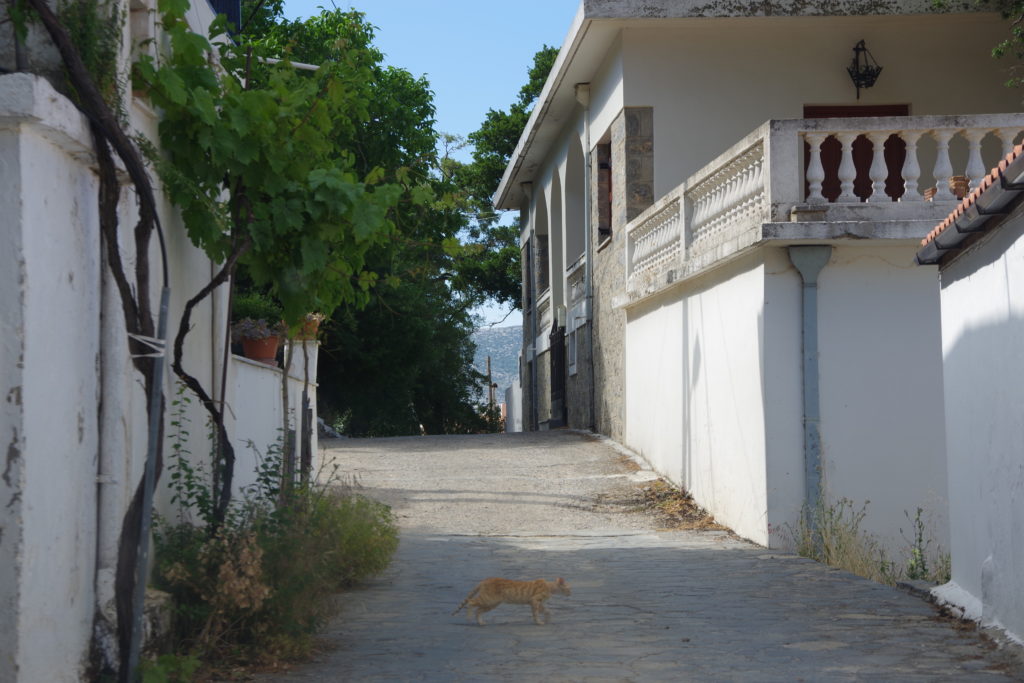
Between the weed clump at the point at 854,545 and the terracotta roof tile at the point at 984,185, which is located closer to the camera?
the terracotta roof tile at the point at 984,185

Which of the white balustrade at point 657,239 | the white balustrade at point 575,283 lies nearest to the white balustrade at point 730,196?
the white balustrade at point 657,239

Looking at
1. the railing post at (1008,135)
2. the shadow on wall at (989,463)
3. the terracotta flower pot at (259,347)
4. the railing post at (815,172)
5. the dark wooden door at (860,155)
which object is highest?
the dark wooden door at (860,155)

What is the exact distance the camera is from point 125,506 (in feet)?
17.1

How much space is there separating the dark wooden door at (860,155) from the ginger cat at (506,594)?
10101 millimetres

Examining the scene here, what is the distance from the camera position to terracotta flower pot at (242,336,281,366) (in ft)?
32.7

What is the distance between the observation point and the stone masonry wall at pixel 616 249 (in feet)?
51.3

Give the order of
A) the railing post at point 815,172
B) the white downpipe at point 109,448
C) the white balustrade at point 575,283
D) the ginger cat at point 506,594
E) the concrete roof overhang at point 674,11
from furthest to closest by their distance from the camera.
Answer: the white balustrade at point 575,283, the concrete roof overhang at point 674,11, the railing post at point 815,172, the ginger cat at point 506,594, the white downpipe at point 109,448

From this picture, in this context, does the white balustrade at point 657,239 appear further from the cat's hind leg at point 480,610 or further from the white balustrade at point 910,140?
the cat's hind leg at point 480,610

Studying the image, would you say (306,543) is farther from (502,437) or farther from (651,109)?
(502,437)

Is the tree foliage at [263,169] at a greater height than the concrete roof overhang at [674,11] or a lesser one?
lesser

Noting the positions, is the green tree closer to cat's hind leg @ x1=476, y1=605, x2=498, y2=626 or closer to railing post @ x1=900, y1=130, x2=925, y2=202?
railing post @ x1=900, y1=130, x2=925, y2=202

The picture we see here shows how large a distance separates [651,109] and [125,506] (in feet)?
38.3

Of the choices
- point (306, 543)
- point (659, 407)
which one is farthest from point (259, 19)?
point (306, 543)

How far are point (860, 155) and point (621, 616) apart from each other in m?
11.5
